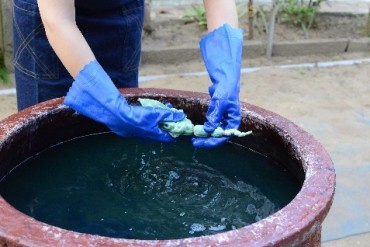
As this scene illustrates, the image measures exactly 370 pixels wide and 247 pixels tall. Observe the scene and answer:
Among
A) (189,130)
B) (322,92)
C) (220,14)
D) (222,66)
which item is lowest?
(322,92)

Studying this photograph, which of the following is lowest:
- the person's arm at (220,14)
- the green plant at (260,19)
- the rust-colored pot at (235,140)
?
the green plant at (260,19)

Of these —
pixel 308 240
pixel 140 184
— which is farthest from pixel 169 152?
pixel 308 240

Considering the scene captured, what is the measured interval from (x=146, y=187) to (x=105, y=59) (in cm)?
58

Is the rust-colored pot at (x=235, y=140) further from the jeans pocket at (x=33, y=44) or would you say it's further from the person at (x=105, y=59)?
the jeans pocket at (x=33, y=44)

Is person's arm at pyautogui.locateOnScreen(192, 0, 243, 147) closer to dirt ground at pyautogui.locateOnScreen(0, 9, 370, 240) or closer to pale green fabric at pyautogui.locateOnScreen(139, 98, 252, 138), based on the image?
pale green fabric at pyautogui.locateOnScreen(139, 98, 252, 138)

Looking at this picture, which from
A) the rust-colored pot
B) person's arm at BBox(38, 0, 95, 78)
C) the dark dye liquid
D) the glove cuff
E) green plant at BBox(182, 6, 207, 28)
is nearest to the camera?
the rust-colored pot

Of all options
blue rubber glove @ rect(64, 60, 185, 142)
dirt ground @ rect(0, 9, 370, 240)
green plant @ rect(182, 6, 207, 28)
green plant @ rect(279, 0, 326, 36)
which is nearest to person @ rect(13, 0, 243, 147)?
blue rubber glove @ rect(64, 60, 185, 142)

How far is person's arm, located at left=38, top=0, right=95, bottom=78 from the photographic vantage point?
52.8 inches

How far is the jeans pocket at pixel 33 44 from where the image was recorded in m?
1.73

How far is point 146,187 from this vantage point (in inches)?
54.3

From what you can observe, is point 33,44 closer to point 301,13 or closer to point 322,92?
point 322,92

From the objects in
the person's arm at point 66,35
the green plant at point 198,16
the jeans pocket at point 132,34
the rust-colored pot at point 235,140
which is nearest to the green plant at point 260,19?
the green plant at point 198,16

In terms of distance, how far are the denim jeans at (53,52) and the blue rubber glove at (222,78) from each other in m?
0.34

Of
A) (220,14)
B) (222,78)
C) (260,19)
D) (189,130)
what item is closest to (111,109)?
(189,130)
